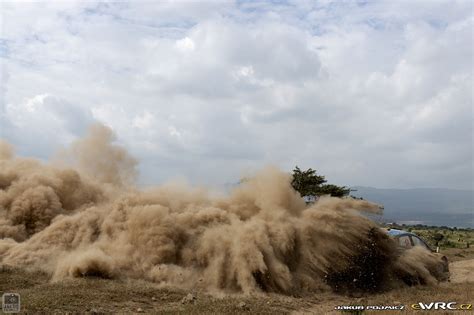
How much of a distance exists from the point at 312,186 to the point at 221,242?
19.0 meters

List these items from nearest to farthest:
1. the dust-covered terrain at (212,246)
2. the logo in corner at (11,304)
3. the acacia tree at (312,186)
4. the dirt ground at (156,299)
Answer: the logo in corner at (11,304), the dirt ground at (156,299), the dust-covered terrain at (212,246), the acacia tree at (312,186)

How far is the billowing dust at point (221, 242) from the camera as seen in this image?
54.6 feet

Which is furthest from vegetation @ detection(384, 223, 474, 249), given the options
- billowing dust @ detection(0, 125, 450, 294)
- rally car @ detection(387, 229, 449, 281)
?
billowing dust @ detection(0, 125, 450, 294)

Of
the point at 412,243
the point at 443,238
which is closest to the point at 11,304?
the point at 412,243

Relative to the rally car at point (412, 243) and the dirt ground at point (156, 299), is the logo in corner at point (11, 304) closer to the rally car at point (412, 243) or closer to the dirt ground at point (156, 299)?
the dirt ground at point (156, 299)

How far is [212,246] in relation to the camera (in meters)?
17.6

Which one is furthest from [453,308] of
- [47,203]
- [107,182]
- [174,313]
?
[107,182]

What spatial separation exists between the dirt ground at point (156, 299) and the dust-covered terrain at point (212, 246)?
16 centimetres

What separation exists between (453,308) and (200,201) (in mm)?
12085

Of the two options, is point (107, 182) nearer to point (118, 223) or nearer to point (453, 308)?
point (118, 223)

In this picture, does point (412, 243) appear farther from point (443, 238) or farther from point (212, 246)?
point (443, 238)

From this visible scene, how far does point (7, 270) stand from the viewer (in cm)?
1609

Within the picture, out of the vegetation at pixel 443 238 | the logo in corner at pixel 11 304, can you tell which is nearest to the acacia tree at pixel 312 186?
the vegetation at pixel 443 238

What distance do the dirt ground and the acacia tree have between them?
1734cm
